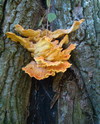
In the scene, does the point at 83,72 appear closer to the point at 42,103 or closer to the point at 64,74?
the point at 64,74

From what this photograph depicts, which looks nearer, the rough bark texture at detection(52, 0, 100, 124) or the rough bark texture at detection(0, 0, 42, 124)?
the rough bark texture at detection(0, 0, 42, 124)

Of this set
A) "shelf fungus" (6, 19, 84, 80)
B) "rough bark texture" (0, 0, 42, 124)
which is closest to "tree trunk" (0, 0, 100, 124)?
"rough bark texture" (0, 0, 42, 124)

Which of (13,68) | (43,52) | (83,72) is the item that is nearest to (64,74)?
(83,72)

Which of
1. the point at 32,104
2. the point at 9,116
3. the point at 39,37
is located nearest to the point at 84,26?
the point at 39,37

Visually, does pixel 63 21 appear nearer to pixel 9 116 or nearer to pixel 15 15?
pixel 15 15

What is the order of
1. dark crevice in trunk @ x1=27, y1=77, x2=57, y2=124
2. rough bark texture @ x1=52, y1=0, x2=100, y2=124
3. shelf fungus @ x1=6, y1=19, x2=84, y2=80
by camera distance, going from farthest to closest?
dark crevice in trunk @ x1=27, y1=77, x2=57, y2=124
rough bark texture @ x1=52, y1=0, x2=100, y2=124
shelf fungus @ x1=6, y1=19, x2=84, y2=80

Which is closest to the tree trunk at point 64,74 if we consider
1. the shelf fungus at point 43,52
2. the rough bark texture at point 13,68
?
the rough bark texture at point 13,68

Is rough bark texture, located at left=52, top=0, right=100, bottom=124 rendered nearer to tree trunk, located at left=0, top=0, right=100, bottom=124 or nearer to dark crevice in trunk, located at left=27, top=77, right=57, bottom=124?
tree trunk, located at left=0, top=0, right=100, bottom=124
